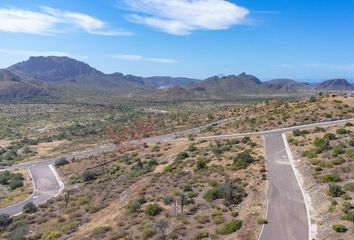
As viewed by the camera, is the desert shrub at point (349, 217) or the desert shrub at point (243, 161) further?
the desert shrub at point (243, 161)

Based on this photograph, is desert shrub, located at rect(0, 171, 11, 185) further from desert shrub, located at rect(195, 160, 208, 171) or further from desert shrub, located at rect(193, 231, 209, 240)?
desert shrub, located at rect(193, 231, 209, 240)

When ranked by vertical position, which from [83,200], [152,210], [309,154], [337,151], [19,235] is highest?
[337,151]

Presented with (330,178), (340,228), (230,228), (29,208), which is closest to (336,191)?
(330,178)

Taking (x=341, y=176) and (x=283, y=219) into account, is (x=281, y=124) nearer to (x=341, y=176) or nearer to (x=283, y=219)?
(x=341, y=176)

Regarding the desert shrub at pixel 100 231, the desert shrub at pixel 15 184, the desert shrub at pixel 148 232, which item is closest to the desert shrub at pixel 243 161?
the desert shrub at pixel 148 232

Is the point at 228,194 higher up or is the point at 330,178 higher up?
the point at 330,178

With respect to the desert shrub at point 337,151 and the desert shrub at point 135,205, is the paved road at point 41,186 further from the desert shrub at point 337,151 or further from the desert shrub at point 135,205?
the desert shrub at point 337,151

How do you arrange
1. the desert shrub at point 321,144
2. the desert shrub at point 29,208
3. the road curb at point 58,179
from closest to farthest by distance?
1. the desert shrub at point 29,208
2. the desert shrub at point 321,144
3. the road curb at point 58,179

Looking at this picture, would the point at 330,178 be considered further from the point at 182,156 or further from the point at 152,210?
the point at 182,156

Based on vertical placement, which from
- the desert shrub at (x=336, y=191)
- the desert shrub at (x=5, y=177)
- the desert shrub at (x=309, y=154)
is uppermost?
the desert shrub at (x=309, y=154)
